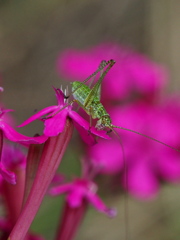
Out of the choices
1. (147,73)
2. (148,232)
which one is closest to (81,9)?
(147,73)

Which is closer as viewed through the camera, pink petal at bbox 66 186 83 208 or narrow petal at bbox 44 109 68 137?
narrow petal at bbox 44 109 68 137

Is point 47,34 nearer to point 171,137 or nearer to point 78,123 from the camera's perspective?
point 171,137

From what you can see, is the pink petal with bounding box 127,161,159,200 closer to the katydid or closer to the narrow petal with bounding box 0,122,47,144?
the katydid

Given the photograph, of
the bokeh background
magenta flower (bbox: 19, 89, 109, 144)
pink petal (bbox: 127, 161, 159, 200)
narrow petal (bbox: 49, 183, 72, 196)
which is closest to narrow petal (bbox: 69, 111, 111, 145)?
magenta flower (bbox: 19, 89, 109, 144)

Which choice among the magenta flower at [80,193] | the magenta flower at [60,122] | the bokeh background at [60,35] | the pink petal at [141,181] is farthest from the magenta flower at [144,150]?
the magenta flower at [60,122]

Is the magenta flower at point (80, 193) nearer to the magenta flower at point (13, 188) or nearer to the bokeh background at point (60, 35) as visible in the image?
the magenta flower at point (13, 188)

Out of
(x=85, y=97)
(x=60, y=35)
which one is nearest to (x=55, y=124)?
(x=85, y=97)

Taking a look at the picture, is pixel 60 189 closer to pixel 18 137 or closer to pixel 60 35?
pixel 18 137
